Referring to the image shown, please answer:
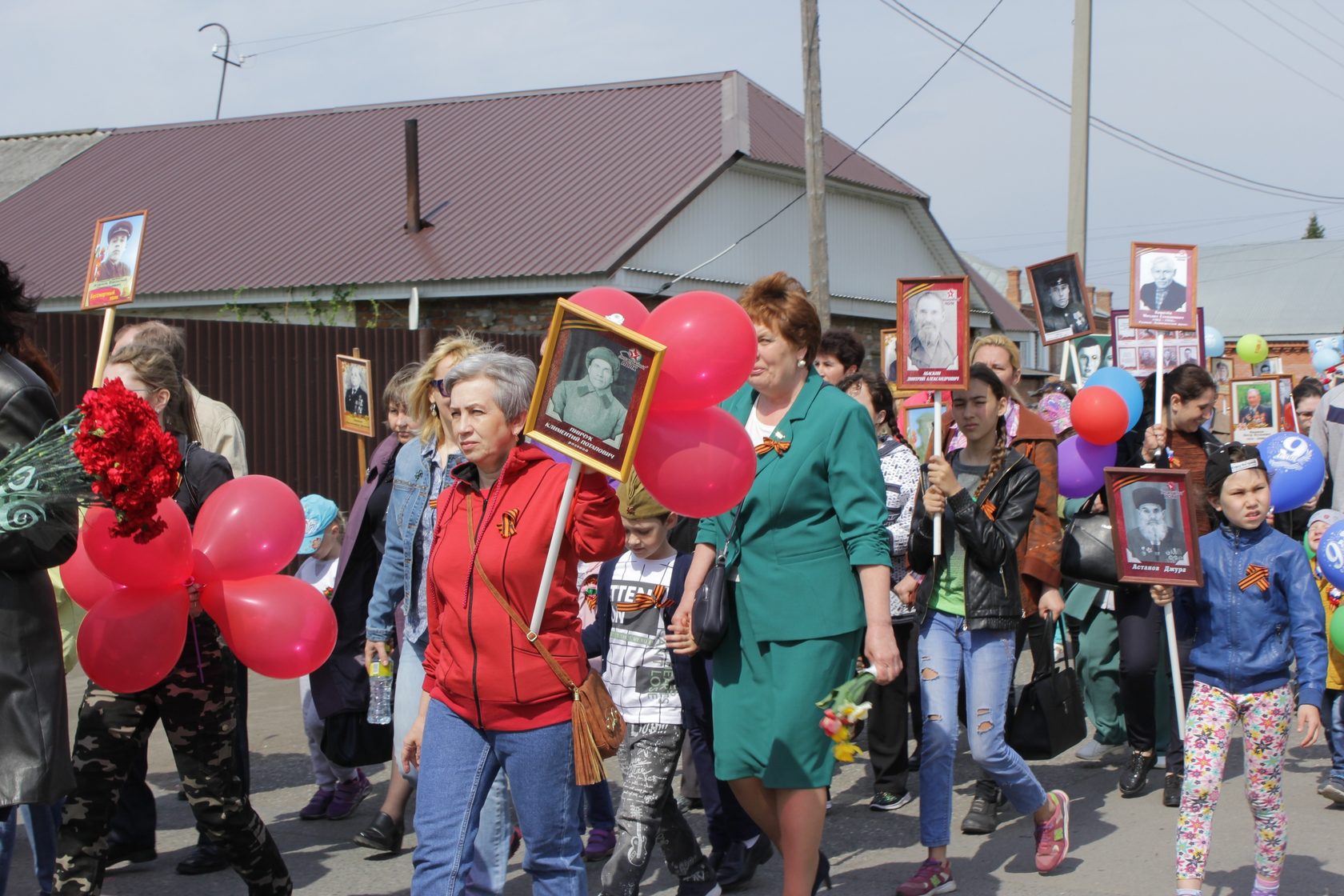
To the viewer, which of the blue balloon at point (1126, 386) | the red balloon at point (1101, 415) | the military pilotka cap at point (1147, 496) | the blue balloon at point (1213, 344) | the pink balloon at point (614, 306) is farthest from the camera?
the blue balloon at point (1213, 344)

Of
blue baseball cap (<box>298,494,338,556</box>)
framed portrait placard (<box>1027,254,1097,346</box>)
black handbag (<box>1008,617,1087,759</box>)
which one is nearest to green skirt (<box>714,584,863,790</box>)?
black handbag (<box>1008,617,1087,759</box>)

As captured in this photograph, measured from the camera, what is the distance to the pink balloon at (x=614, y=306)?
3.89m

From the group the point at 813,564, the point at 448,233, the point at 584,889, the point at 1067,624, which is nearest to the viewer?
the point at 584,889

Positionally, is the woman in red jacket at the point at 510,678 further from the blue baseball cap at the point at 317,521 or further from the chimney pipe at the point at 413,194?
the chimney pipe at the point at 413,194

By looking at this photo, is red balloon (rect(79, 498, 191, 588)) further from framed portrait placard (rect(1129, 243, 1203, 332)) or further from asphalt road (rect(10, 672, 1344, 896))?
framed portrait placard (rect(1129, 243, 1203, 332))

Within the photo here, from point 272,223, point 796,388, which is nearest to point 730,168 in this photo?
point 272,223

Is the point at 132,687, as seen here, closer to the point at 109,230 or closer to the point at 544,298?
the point at 109,230

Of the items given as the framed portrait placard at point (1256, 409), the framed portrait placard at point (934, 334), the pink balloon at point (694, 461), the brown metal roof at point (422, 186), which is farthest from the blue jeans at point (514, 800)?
the brown metal roof at point (422, 186)

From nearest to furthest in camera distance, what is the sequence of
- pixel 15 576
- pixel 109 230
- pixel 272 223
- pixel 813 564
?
pixel 15 576
pixel 813 564
pixel 109 230
pixel 272 223

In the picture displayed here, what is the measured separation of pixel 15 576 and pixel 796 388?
2.31 metres

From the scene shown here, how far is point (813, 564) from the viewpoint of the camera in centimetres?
A: 426

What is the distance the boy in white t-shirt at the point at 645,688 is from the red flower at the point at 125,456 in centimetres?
186

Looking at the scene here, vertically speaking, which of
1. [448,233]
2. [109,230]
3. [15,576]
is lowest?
[15,576]

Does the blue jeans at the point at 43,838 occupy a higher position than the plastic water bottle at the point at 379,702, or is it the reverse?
the plastic water bottle at the point at 379,702
